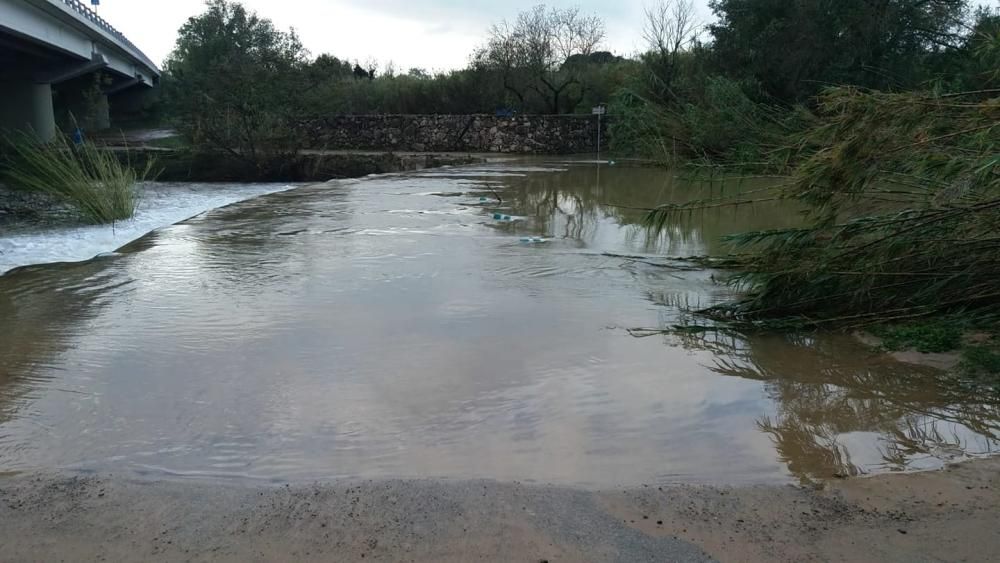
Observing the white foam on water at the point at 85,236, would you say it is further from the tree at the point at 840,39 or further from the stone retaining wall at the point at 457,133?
the stone retaining wall at the point at 457,133

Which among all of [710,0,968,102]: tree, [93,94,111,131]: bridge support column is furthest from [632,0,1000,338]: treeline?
[93,94,111,131]: bridge support column

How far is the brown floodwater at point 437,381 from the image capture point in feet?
13.3

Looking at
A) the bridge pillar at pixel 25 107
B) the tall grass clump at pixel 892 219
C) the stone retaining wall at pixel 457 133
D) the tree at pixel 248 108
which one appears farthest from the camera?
the stone retaining wall at pixel 457 133

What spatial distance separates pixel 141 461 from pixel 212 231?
960 cm

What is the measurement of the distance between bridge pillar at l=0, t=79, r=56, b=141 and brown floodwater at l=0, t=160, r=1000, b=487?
29.7 meters

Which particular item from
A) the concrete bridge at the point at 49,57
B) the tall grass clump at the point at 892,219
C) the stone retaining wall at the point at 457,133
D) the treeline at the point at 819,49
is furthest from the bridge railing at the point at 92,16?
the tall grass clump at the point at 892,219

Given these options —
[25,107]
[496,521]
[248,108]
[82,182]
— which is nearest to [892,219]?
[496,521]

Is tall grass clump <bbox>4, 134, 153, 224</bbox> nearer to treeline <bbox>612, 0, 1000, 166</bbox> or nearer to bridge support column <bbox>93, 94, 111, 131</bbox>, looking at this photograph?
treeline <bbox>612, 0, 1000, 166</bbox>

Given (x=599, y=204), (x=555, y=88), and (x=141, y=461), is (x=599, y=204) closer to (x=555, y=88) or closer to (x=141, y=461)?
(x=141, y=461)

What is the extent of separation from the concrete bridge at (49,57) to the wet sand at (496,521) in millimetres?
21092

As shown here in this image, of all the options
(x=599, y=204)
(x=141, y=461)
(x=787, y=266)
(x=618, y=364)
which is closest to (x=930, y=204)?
(x=787, y=266)

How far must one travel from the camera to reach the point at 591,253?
10.3 metres

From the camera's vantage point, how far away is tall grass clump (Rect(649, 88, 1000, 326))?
5195mm

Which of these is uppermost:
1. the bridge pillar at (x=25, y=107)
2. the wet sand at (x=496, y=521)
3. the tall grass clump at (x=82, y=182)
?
the bridge pillar at (x=25, y=107)
